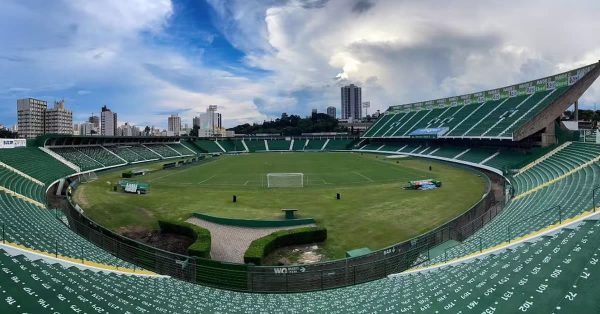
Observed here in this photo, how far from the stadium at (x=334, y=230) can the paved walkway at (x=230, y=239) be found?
215mm

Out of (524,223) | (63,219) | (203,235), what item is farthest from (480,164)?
(63,219)

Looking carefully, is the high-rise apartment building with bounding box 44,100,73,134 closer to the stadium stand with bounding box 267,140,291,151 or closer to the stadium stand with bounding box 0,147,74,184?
the stadium stand with bounding box 267,140,291,151

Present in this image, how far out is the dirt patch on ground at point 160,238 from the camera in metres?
21.3

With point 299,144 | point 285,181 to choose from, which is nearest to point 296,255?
point 285,181

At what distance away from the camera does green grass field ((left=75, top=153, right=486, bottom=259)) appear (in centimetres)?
2428

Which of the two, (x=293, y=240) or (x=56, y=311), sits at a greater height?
(x=56, y=311)

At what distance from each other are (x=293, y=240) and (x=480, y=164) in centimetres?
4550

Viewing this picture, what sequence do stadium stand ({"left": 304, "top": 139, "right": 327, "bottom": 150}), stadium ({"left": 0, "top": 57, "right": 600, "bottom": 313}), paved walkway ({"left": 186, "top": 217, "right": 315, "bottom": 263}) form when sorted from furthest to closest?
stadium stand ({"left": 304, "top": 139, "right": 327, "bottom": 150}), paved walkway ({"left": 186, "top": 217, "right": 315, "bottom": 263}), stadium ({"left": 0, "top": 57, "right": 600, "bottom": 313})

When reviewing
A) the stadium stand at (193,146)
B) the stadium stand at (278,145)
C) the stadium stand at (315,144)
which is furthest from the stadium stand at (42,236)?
the stadium stand at (278,145)

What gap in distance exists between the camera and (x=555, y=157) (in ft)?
131

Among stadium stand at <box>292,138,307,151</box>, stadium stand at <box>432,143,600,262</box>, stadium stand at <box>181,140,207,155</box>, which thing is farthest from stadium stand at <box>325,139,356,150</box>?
stadium stand at <box>432,143,600,262</box>

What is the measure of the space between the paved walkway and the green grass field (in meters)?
3.76

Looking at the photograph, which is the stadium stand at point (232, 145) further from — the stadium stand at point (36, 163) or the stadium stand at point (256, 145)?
the stadium stand at point (36, 163)

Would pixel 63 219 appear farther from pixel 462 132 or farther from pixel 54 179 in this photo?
pixel 462 132
